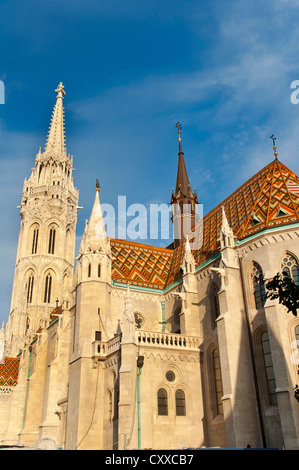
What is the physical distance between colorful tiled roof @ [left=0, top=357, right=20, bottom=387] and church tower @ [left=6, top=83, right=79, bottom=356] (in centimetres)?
638

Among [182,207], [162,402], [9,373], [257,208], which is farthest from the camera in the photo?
[182,207]

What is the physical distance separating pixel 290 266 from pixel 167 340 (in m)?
7.79

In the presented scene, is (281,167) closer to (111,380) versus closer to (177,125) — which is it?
(111,380)

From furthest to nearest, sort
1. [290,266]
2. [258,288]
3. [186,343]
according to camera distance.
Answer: [186,343] < [258,288] < [290,266]

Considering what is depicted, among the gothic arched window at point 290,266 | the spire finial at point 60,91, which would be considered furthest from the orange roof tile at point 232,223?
the spire finial at point 60,91

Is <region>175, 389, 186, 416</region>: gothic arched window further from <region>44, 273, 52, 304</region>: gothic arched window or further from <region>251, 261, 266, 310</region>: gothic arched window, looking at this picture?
<region>44, 273, 52, 304</region>: gothic arched window

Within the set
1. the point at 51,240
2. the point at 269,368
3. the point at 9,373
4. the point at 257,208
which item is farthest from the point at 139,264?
the point at 51,240

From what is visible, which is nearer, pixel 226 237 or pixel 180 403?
pixel 180 403

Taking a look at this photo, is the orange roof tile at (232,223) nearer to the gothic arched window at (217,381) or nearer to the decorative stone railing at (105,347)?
the decorative stone railing at (105,347)

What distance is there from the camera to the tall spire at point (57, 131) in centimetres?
6353

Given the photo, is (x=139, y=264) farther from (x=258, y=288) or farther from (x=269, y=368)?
(x=269, y=368)

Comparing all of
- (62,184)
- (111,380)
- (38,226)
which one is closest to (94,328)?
(111,380)

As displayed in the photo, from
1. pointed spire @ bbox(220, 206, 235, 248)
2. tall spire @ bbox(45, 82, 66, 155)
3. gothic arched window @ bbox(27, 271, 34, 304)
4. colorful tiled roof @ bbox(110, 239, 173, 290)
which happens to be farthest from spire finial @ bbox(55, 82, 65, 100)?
pointed spire @ bbox(220, 206, 235, 248)

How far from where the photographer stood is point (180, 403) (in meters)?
22.8
